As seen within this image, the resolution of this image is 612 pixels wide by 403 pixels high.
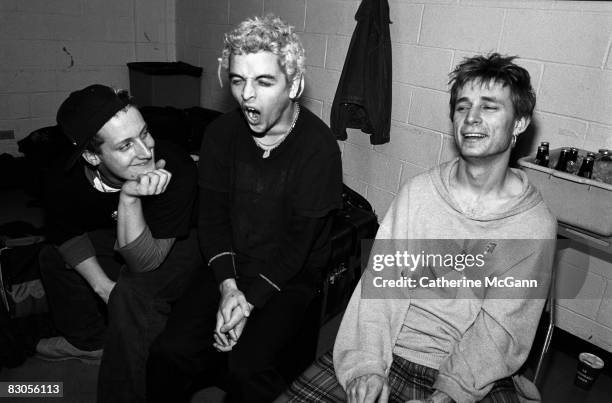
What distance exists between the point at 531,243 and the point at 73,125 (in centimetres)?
155

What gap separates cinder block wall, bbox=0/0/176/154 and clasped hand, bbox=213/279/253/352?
3416 millimetres

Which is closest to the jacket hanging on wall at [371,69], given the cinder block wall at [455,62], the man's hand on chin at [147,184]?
the cinder block wall at [455,62]

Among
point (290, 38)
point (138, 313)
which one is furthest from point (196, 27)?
point (138, 313)

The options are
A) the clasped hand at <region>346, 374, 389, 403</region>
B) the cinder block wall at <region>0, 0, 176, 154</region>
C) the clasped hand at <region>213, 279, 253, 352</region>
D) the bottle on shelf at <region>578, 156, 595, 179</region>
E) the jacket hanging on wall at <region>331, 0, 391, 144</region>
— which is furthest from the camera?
the cinder block wall at <region>0, 0, 176, 154</region>

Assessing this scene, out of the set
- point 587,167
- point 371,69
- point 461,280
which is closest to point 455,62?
point 371,69

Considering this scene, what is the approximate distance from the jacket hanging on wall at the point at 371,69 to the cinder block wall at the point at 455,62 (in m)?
0.12

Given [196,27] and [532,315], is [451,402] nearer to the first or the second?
[532,315]

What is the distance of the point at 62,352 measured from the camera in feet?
6.96

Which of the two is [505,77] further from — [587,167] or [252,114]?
[252,114]

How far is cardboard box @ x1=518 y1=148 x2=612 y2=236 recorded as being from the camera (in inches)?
65.9

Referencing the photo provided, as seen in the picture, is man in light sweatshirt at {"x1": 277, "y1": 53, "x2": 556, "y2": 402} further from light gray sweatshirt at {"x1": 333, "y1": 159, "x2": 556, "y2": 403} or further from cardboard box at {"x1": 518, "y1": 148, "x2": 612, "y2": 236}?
cardboard box at {"x1": 518, "y1": 148, "x2": 612, "y2": 236}

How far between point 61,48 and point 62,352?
2991 mm

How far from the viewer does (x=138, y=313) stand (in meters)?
1.69

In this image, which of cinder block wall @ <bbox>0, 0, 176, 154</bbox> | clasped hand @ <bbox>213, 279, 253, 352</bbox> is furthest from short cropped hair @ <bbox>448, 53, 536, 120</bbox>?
cinder block wall @ <bbox>0, 0, 176, 154</bbox>
